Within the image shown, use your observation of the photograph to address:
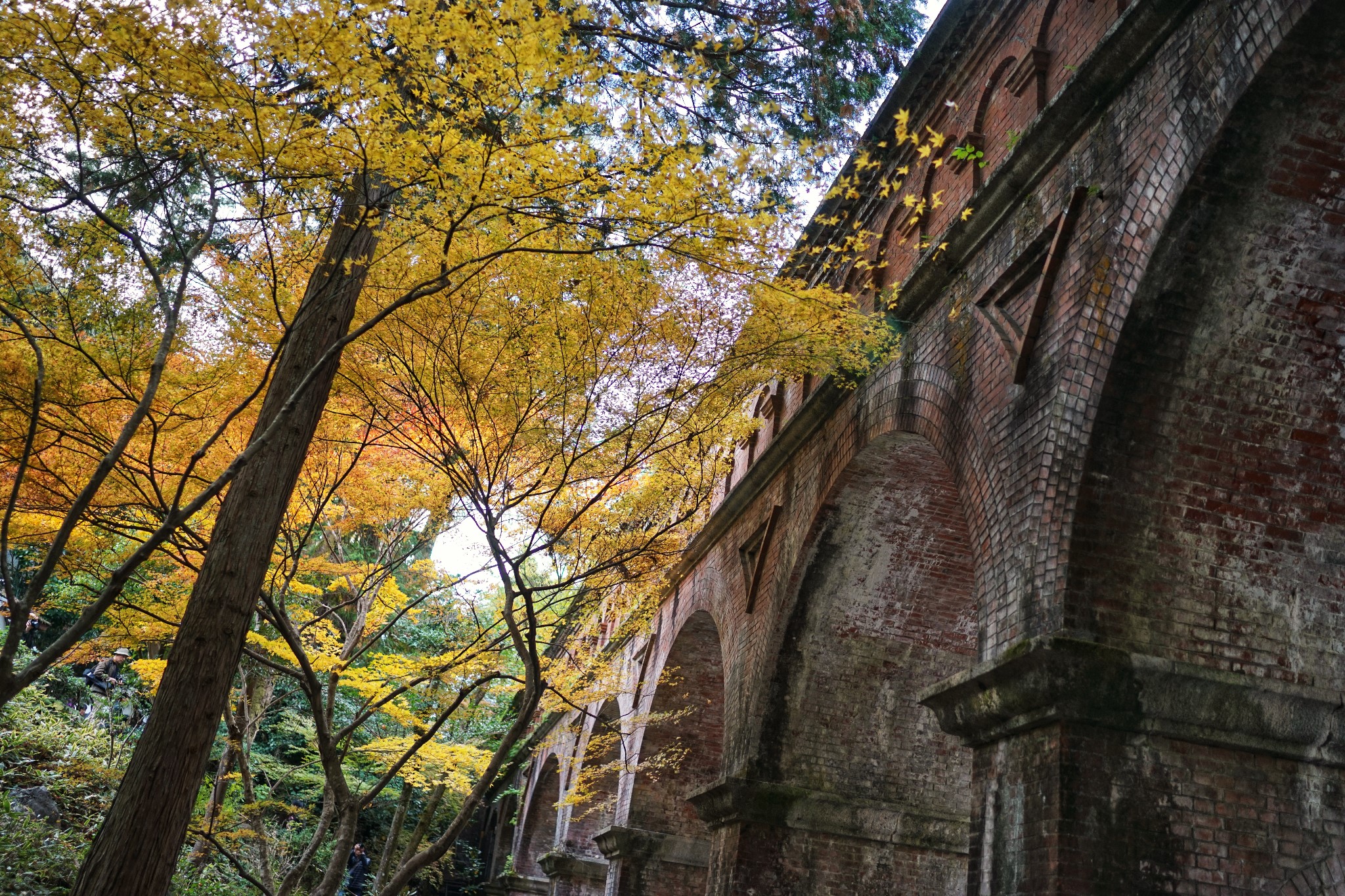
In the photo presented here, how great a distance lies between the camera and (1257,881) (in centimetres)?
427

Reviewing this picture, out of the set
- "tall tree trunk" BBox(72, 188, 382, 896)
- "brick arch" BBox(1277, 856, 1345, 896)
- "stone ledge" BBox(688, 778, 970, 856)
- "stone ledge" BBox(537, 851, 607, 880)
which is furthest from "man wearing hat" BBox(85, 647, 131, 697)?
"brick arch" BBox(1277, 856, 1345, 896)

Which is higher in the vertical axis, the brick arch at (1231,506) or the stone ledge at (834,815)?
the brick arch at (1231,506)

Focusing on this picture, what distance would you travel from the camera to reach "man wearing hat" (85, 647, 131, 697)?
15.0 meters

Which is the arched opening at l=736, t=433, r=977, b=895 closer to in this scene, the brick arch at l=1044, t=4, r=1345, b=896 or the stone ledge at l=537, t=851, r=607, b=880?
the brick arch at l=1044, t=4, r=1345, b=896

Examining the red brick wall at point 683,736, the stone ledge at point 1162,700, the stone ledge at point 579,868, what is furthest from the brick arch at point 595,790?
the stone ledge at point 1162,700

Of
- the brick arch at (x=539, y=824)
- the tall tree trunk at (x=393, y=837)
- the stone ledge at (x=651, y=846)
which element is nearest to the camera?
the stone ledge at (x=651, y=846)

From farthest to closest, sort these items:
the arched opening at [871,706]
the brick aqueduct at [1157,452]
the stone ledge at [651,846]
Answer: the stone ledge at [651,846], the arched opening at [871,706], the brick aqueduct at [1157,452]

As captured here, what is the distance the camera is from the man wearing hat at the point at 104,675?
15.0m

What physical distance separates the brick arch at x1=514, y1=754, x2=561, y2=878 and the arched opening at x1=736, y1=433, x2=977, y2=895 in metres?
13.6

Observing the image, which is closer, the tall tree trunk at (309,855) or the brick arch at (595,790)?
the tall tree trunk at (309,855)

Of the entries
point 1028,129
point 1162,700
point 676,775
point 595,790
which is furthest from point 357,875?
point 1028,129

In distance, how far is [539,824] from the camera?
854 inches

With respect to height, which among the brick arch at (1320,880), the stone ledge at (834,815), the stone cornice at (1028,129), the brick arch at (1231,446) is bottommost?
the brick arch at (1320,880)

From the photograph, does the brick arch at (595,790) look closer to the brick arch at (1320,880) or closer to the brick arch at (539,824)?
the brick arch at (539,824)
